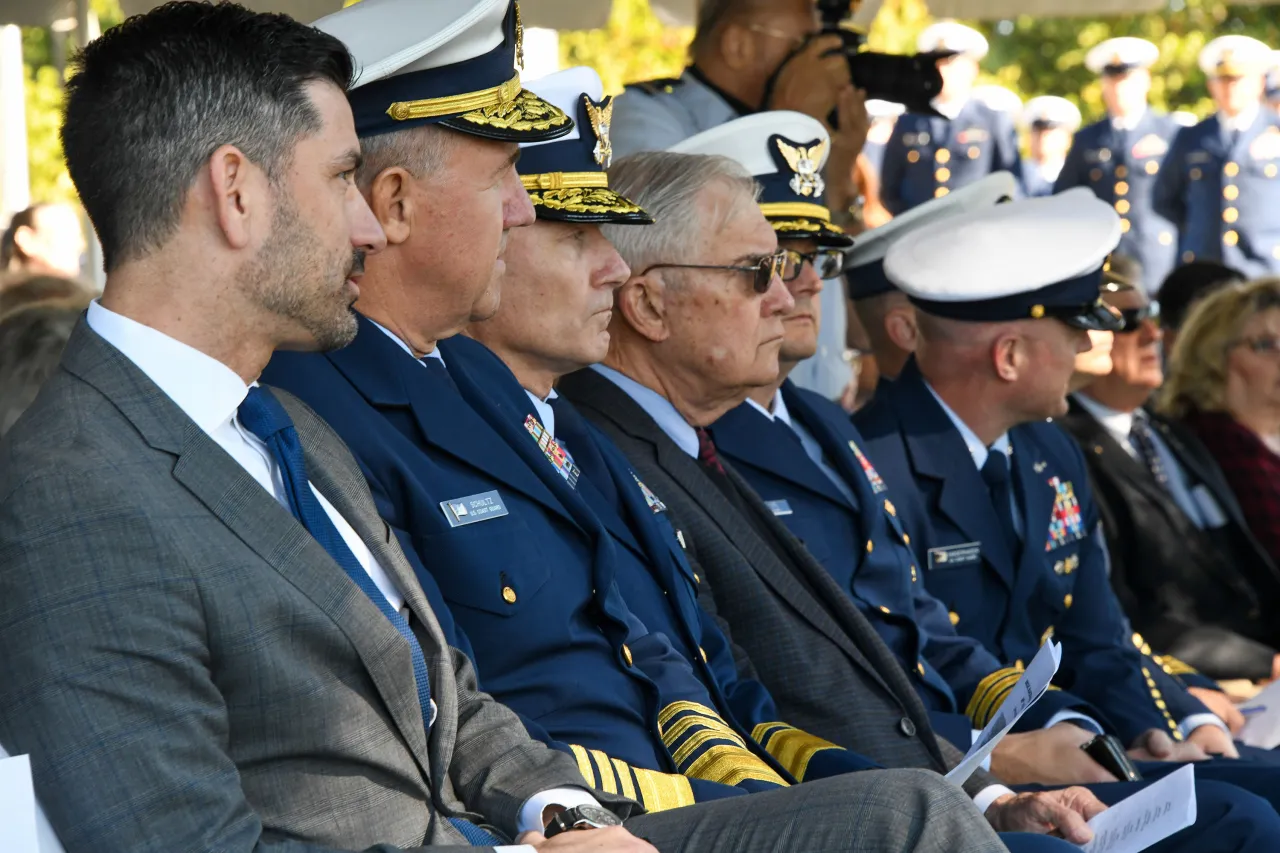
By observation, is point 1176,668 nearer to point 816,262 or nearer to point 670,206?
point 816,262

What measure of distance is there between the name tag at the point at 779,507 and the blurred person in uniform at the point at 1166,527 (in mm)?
1899

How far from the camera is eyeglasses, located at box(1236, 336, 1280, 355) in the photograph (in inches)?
250

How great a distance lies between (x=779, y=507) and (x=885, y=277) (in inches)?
58.2

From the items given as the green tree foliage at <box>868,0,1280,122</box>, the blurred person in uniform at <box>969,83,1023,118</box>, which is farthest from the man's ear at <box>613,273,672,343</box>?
the green tree foliage at <box>868,0,1280,122</box>

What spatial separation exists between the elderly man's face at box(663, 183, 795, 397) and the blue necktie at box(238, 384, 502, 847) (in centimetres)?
171

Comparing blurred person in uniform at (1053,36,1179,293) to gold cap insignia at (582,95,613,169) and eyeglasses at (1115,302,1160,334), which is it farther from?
gold cap insignia at (582,95,613,169)

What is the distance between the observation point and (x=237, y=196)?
235 cm

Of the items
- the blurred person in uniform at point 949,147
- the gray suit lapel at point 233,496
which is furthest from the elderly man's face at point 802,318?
the blurred person in uniform at point 949,147

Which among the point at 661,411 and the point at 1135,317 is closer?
the point at 661,411

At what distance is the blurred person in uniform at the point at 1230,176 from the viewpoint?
12.5 meters

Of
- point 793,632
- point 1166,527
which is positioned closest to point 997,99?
point 1166,527

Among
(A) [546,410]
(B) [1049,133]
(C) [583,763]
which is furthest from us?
(B) [1049,133]

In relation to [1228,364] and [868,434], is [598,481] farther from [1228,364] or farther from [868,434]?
[1228,364]

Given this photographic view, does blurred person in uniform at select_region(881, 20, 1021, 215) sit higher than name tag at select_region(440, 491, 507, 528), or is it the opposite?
name tag at select_region(440, 491, 507, 528)
